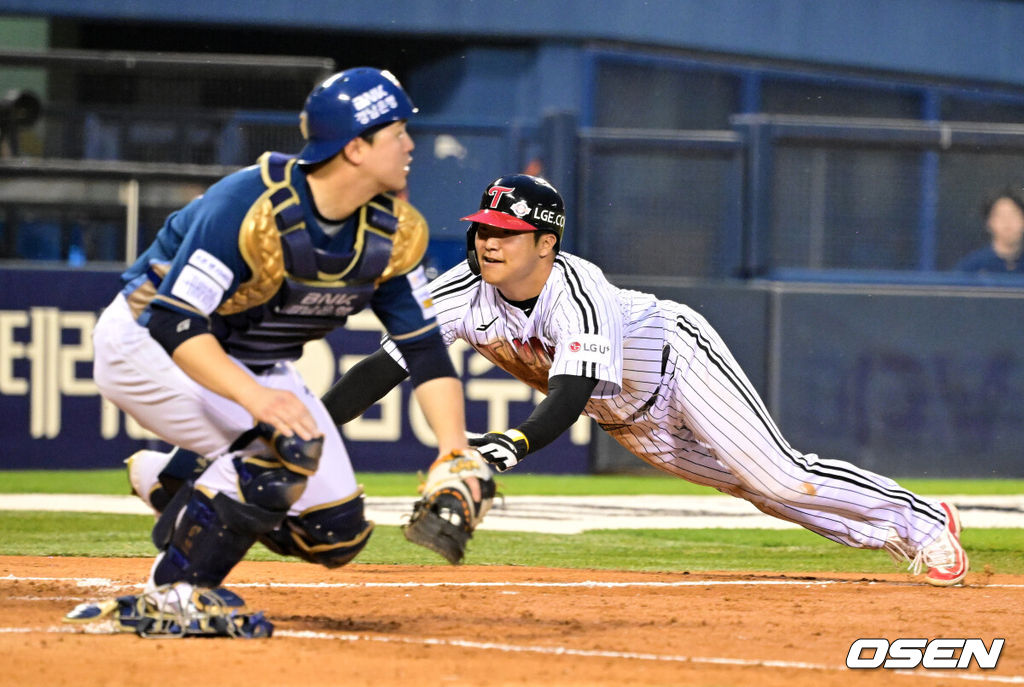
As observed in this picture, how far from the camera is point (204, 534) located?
4.43 metres

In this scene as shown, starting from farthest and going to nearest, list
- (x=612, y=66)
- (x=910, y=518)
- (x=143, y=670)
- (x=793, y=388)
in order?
(x=612, y=66), (x=793, y=388), (x=910, y=518), (x=143, y=670)

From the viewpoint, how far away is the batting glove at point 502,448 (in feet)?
17.0

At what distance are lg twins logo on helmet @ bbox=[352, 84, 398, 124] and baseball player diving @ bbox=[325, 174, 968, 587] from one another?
4.72 feet

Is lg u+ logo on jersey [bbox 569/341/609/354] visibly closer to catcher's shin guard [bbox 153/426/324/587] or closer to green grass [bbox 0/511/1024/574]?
catcher's shin guard [bbox 153/426/324/587]

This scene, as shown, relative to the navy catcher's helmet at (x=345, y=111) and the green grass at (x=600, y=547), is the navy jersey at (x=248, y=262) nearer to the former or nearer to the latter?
the navy catcher's helmet at (x=345, y=111)

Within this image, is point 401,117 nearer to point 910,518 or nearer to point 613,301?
point 613,301

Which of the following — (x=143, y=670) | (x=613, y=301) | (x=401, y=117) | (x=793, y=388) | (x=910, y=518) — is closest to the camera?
(x=143, y=670)

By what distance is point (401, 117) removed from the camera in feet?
14.7

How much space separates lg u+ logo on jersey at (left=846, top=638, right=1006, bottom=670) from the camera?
14.8ft

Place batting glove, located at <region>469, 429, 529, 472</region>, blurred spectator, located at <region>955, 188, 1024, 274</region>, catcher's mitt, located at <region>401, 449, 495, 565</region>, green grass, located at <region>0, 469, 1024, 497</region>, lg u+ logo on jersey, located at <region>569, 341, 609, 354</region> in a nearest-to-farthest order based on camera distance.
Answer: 1. catcher's mitt, located at <region>401, 449, 495, 565</region>
2. batting glove, located at <region>469, 429, 529, 472</region>
3. lg u+ logo on jersey, located at <region>569, 341, 609, 354</region>
4. green grass, located at <region>0, 469, 1024, 497</region>
5. blurred spectator, located at <region>955, 188, 1024, 274</region>

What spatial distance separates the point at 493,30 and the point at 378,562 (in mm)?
13424

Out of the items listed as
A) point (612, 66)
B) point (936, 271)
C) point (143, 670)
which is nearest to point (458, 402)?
point (143, 670)

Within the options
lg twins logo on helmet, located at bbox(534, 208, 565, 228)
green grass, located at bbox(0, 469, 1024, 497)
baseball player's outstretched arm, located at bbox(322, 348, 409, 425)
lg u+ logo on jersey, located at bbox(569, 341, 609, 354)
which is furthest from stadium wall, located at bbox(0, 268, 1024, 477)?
lg u+ logo on jersey, located at bbox(569, 341, 609, 354)

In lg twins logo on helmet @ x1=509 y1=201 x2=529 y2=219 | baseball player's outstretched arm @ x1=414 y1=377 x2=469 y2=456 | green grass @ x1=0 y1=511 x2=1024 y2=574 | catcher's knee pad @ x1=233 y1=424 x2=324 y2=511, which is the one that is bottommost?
green grass @ x1=0 y1=511 x2=1024 y2=574
